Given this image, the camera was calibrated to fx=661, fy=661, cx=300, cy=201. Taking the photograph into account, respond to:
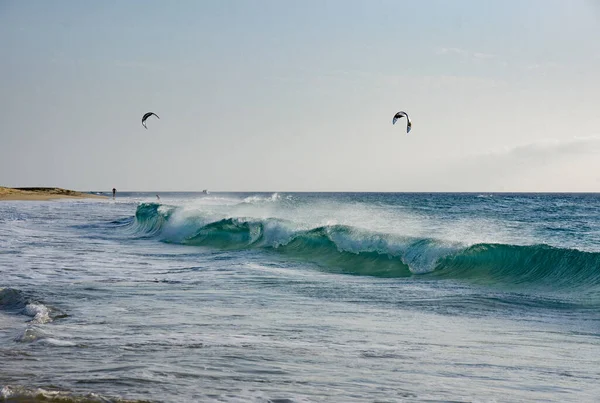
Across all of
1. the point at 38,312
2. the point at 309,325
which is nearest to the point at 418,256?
the point at 309,325

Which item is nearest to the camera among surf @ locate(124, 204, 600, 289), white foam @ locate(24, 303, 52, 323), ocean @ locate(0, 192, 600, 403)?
ocean @ locate(0, 192, 600, 403)

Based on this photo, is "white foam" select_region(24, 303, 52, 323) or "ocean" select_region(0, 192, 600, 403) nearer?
"ocean" select_region(0, 192, 600, 403)

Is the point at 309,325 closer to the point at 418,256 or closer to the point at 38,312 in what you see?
the point at 38,312

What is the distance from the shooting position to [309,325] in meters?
8.26

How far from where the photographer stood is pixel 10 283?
11.4 meters

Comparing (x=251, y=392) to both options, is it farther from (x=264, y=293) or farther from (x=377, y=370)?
(x=264, y=293)

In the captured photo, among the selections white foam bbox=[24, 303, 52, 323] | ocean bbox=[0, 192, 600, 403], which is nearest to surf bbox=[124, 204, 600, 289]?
ocean bbox=[0, 192, 600, 403]

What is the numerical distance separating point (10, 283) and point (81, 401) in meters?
6.99

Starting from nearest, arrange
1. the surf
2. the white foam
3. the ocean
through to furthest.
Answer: the ocean, the white foam, the surf

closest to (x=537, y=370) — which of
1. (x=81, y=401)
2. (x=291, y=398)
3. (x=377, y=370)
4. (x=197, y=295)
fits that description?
(x=377, y=370)

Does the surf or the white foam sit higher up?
the surf

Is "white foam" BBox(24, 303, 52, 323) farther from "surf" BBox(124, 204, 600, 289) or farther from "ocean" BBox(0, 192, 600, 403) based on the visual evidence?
"surf" BBox(124, 204, 600, 289)

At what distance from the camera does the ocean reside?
5.75 meters

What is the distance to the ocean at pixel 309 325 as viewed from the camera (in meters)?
5.75
